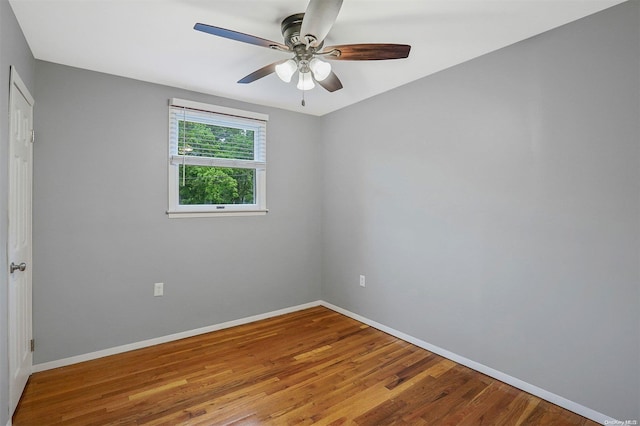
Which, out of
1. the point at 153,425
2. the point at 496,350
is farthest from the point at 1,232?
the point at 496,350

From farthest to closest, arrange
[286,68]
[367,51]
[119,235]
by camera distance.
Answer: [119,235]
[286,68]
[367,51]

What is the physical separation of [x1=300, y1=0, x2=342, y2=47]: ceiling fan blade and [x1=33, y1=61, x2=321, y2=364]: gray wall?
6.43ft

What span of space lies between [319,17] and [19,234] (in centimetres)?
227

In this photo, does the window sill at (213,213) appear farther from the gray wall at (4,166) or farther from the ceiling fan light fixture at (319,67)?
the ceiling fan light fixture at (319,67)

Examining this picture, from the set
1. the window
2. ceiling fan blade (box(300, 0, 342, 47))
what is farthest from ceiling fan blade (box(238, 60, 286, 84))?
the window

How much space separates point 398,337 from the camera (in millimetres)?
3082

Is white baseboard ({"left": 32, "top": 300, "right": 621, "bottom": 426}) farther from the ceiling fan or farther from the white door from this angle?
the ceiling fan

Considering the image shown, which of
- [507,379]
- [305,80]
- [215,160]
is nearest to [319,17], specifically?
[305,80]

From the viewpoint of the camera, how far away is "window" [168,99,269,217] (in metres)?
3.06

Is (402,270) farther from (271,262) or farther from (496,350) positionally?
(271,262)

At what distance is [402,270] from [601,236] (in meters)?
1.52

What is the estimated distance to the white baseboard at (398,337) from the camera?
78.2 inches

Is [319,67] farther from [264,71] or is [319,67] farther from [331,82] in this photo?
[264,71]

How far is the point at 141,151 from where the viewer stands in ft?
9.39
